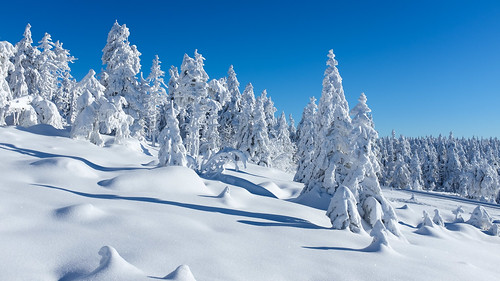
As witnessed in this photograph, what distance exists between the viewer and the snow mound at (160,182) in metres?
13.6

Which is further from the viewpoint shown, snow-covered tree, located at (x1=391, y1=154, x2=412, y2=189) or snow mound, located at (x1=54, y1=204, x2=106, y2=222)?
snow-covered tree, located at (x1=391, y1=154, x2=412, y2=189)

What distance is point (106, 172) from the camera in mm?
16172

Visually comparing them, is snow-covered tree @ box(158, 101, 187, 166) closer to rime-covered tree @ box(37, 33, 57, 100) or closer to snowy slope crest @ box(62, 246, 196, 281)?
snowy slope crest @ box(62, 246, 196, 281)

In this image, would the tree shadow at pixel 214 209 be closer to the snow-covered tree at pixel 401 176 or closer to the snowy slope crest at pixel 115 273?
the snowy slope crest at pixel 115 273

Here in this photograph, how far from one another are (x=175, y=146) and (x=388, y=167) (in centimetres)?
7239

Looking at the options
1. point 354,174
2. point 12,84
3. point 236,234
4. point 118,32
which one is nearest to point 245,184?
point 354,174

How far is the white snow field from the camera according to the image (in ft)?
20.1

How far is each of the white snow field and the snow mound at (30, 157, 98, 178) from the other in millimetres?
50

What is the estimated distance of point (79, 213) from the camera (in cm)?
828

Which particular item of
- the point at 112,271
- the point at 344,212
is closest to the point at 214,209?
the point at 344,212

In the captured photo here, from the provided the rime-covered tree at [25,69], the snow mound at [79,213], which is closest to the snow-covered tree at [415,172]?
the rime-covered tree at [25,69]

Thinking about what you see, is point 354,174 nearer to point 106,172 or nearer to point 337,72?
point 106,172

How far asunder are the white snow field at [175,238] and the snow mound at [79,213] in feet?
0.09

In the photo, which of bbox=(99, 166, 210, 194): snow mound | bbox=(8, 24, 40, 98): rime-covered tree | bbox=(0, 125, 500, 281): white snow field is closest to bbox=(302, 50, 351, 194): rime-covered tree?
bbox=(0, 125, 500, 281): white snow field
